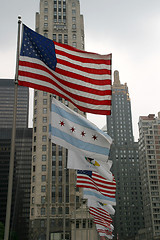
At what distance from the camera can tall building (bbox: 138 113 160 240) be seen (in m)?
139

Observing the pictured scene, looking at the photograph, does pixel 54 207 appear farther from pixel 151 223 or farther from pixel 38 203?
pixel 151 223

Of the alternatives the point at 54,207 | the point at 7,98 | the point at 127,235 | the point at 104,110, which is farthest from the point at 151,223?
the point at 104,110

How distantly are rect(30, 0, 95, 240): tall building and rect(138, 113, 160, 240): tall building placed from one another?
6232cm

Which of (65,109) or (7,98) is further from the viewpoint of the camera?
(7,98)

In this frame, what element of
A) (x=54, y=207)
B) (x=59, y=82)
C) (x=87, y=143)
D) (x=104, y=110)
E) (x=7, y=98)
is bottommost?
(x=54, y=207)

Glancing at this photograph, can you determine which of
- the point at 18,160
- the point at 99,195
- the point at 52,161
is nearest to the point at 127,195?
the point at 18,160

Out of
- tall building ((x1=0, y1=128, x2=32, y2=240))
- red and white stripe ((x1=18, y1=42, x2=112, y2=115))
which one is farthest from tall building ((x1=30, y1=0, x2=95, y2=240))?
red and white stripe ((x1=18, y1=42, x2=112, y2=115))

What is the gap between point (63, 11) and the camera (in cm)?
10669

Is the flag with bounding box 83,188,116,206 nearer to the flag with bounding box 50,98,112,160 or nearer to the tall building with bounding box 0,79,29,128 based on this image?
the flag with bounding box 50,98,112,160

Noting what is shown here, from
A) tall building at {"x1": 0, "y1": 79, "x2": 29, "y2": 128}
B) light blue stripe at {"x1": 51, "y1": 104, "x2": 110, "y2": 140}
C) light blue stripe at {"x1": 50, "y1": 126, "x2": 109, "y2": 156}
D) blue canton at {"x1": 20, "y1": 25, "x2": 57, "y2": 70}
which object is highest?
tall building at {"x1": 0, "y1": 79, "x2": 29, "y2": 128}

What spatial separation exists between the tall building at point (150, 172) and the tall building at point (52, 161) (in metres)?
62.3

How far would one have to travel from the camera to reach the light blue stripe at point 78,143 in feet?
52.0

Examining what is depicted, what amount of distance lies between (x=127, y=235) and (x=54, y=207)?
103 meters

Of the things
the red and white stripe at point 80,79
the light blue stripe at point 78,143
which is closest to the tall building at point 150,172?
the light blue stripe at point 78,143
